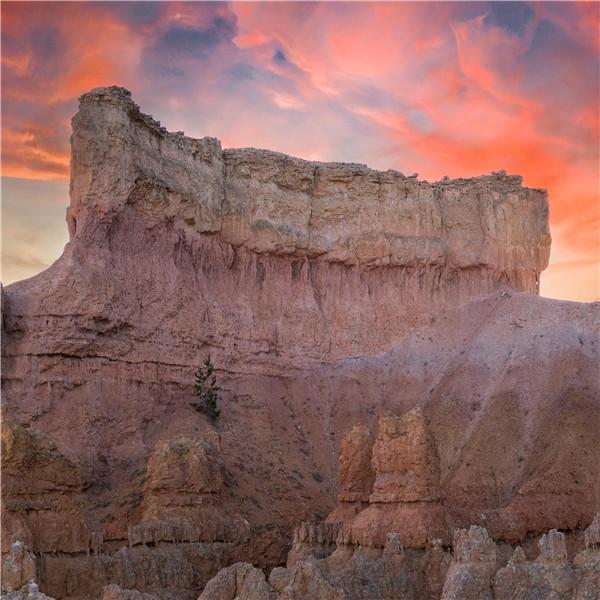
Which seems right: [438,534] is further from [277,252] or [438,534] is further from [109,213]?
[277,252]

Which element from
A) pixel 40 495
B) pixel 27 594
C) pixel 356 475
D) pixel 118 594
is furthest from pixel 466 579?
pixel 356 475

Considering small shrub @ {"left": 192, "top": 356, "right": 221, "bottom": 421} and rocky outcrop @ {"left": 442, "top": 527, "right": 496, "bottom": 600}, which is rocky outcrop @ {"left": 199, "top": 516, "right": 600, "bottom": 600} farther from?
small shrub @ {"left": 192, "top": 356, "right": 221, "bottom": 421}

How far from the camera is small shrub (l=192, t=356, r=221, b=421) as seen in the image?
61.3m

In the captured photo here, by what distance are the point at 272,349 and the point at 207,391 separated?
7102mm

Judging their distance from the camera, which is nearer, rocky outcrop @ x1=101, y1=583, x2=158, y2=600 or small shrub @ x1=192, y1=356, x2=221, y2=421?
rocky outcrop @ x1=101, y1=583, x2=158, y2=600

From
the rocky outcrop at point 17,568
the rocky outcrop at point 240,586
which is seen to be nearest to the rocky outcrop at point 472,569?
the rocky outcrop at point 240,586

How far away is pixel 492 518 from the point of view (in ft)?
165

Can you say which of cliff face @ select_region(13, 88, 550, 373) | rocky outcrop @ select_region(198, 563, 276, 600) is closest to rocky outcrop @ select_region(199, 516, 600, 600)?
rocky outcrop @ select_region(198, 563, 276, 600)

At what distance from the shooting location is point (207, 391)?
2456 inches

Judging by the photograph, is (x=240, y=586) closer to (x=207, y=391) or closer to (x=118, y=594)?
(x=118, y=594)

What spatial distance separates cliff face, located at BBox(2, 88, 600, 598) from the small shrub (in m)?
0.59

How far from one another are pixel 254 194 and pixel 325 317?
851 centimetres

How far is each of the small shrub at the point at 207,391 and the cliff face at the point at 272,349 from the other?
0.59m

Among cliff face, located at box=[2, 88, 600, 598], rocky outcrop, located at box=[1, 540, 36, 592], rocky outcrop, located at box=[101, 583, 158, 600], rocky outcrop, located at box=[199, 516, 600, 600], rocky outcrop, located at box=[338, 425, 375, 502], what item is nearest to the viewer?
rocky outcrop, located at box=[199, 516, 600, 600]
